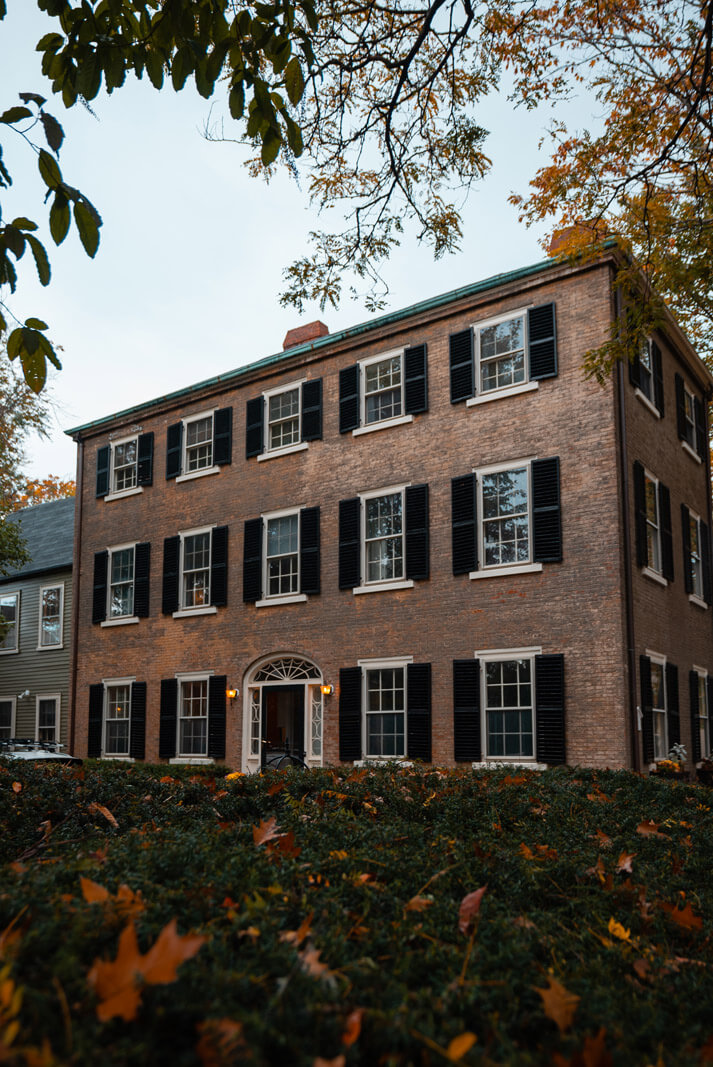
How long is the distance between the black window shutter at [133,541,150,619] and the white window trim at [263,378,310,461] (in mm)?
4202

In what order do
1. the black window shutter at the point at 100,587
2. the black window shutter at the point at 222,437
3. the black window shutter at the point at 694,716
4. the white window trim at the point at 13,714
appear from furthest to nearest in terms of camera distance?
the white window trim at the point at 13,714
the black window shutter at the point at 100,587
the black window shutter at the point at 222,437
the black window shutter at the point at 694,716

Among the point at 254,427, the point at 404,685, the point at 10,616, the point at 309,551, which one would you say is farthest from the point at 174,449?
the point at 10,616

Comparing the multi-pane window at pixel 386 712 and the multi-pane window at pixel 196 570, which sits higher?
the multi-pane window at pixel 196 570

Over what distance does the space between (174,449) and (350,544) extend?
21.0 feet

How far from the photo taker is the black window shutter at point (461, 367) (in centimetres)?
1698

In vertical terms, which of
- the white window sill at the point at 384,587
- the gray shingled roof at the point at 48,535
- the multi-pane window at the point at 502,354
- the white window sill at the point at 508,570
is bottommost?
the white window sill at the point at 384,587

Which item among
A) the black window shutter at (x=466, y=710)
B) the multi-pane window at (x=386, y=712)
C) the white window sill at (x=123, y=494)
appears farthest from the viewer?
the white window sill at (x=123, y=494)

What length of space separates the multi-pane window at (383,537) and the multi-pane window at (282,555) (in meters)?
1.84

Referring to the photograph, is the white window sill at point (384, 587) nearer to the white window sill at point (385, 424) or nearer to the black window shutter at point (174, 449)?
the white window sill at point (385, 424)

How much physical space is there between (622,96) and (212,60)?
652 cm

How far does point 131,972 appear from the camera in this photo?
1.83 m

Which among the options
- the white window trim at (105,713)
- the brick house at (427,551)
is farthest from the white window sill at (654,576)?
the white window trim at (105,713)

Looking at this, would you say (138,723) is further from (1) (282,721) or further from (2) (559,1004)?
(2) (559,1004)

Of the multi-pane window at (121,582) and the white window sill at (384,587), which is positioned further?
the multi-pane window at (121,582)
